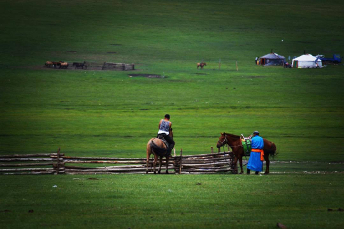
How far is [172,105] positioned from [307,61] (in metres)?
41.1

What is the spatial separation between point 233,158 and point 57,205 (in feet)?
32.8

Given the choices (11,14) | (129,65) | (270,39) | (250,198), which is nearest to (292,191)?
(250,198)

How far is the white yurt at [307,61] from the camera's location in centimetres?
9019

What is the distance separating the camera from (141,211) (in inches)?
493

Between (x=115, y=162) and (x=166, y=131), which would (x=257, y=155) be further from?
(x=115, y=162)

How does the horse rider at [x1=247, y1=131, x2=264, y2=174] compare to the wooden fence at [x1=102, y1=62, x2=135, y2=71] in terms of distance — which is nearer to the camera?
the horse rider at [x1=247, y1=131, x2=264, y2=174]

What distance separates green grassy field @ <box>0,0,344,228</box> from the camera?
1296 centimetres

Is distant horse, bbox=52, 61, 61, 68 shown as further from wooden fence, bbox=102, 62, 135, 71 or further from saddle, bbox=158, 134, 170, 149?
saddle, bbox=158, 134, 170, 149

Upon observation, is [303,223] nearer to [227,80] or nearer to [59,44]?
[227,80]

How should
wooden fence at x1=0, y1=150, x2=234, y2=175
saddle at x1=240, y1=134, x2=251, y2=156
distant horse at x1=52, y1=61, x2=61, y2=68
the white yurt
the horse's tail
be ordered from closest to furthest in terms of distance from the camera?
the horse's tail
wooden fence at x1=0, y1=150, x2=234, y2=175
saddle at x1=240, y1=134, x2=251, y2=156
distant horse at x1=52, y1=61, x2=61, y2=68
the white yurt

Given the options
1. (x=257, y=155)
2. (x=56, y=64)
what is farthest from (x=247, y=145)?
(x=56, y=64)

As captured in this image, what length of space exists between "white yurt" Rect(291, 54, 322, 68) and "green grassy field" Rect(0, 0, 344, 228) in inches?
91.5

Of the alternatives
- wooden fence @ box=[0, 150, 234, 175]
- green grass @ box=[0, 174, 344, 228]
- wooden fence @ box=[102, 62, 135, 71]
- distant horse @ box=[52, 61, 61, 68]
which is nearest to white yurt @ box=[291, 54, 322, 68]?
wooden fence @ box=[102, 62, 135, 71]

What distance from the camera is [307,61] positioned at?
90.2 metres
